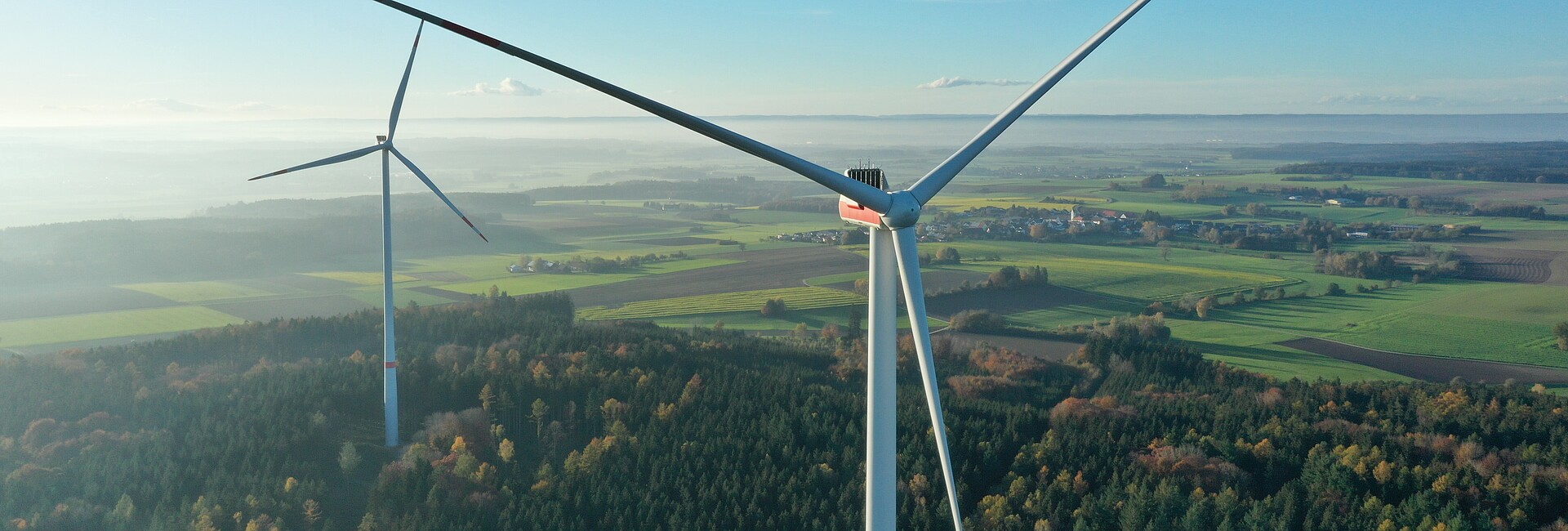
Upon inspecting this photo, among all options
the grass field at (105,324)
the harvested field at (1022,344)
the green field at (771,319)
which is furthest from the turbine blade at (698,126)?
the grass field at (105,324)

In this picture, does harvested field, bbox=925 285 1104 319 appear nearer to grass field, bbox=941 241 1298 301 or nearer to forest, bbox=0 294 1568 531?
grass field, bbox=941 241 1298 301

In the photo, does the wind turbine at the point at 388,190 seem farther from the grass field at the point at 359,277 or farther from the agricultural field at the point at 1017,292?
the grass field at the point at 359,277

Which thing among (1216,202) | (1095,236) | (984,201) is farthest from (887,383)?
(1216,202)

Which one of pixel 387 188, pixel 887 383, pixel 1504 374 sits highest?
pixel 387 188

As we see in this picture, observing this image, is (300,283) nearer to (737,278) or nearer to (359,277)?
(359,277)

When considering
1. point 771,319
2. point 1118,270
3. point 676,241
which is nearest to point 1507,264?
point 1118,270

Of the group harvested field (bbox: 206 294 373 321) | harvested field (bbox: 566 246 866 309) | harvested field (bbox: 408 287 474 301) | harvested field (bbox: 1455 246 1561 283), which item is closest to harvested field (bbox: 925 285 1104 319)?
harvested field (bbox: 566 246 866 309)

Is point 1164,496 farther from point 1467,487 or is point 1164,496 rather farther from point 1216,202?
point 1216,202

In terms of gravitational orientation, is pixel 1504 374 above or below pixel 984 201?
below
